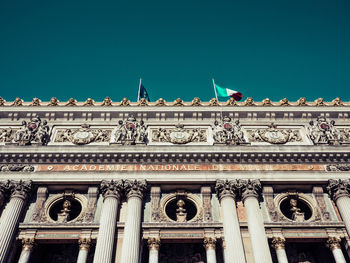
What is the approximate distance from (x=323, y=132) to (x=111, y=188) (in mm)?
14502

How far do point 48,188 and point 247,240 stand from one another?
38.6ft

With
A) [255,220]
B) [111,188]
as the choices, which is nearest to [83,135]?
[111,188]

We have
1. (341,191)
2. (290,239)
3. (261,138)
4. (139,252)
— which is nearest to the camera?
(139,252)

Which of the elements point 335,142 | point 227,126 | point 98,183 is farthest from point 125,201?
point 335,142

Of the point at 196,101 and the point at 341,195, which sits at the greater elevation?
the point at 196,101

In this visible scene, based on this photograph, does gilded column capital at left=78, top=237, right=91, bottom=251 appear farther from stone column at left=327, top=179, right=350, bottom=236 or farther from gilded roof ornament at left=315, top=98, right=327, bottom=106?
gilded roof ornament at left=315, top=98, right=327, bottom=106

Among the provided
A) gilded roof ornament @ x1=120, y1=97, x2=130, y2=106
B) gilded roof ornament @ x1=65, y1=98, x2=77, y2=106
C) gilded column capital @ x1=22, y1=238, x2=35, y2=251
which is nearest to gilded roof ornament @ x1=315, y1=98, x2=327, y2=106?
gilded roof ornament @ x1=120, y1=97, x2=130, y2=106

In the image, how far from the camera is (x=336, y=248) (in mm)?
18734

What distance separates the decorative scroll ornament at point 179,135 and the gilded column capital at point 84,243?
7.98 metres

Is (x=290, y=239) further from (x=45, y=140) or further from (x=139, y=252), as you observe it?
(x=45, y=140)

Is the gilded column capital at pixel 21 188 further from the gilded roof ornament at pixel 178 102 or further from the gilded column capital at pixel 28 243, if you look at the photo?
the gilded roof ornament at pixel 178 102

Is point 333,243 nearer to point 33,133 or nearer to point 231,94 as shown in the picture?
point 231,94

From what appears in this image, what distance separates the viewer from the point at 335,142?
2352cm

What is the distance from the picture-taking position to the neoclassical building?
1897 cm
